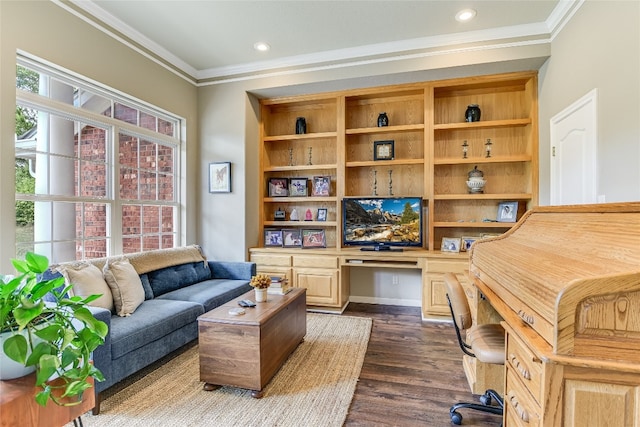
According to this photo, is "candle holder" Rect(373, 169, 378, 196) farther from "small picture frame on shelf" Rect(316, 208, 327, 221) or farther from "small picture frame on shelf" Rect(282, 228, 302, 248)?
"small picture frame on shelf" Rect(282, 228, 302, 248)

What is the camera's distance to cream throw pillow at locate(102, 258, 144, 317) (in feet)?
8.29

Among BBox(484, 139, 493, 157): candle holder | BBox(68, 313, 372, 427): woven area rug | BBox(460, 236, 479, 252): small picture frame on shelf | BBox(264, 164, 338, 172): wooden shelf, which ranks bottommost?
BBox(68, 313, 372, 427): woven area rug

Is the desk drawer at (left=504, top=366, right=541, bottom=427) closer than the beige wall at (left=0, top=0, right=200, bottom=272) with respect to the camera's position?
Yes

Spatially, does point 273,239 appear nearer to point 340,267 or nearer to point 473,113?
point 340,267

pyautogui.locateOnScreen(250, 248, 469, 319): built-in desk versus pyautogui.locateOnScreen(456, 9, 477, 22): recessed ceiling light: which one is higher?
pyautogui.locateOnScreen(456, 9, 477, 22): recessed ceiling light

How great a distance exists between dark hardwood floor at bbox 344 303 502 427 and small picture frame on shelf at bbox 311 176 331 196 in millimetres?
1885

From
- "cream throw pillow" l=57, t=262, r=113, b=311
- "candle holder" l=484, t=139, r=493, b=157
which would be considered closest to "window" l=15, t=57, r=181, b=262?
"cream throw pillow" l=57, t=262, r=113, b=311

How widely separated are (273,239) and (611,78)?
380 cm

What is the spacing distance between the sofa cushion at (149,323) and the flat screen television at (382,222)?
2.07 metres

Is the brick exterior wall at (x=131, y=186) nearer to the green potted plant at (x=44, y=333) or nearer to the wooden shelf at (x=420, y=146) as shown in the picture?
the wooden shelf at (x=420, y=146)

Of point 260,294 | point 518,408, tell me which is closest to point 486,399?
point 518,408

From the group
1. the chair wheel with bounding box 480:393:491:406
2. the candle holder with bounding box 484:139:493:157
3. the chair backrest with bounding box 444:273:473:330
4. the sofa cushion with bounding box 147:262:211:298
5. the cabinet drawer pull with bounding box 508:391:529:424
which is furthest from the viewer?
the candle holder with bounding box 484:139:493:157

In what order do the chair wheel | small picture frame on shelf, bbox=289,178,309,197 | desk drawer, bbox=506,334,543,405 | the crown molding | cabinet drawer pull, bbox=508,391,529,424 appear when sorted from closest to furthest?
desk drawer, bbox=506,334,543,405
cabinet drawer pull, bbox=508,391,529,424
the chair wheel
the crown molding
small picture frame on shelf, bbox=289,178,309,197

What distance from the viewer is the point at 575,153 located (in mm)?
2762
